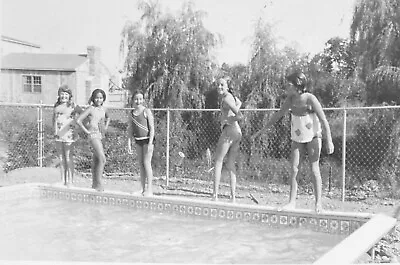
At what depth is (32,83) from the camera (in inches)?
1185

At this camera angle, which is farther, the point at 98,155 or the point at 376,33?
the point at 376,33

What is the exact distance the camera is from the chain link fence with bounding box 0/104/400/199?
9359mm

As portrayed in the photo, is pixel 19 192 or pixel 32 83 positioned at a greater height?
pixel 32 83

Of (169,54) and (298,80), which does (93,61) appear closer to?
(169,54)

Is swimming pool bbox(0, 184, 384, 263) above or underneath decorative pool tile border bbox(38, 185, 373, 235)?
underneath

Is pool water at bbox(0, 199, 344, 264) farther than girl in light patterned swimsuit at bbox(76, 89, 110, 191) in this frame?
No

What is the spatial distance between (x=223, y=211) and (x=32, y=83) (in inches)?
1046

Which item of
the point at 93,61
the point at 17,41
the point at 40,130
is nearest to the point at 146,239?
the point at 40,130

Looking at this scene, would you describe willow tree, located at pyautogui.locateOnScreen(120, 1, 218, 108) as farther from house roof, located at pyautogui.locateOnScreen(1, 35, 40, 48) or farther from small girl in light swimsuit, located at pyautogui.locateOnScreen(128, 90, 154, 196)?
house roof, located at pyautogui.locateOnScreen(1, 35, 40, 48)

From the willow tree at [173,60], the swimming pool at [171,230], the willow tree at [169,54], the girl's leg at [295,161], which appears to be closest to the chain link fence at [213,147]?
the willow tree at [173,60]

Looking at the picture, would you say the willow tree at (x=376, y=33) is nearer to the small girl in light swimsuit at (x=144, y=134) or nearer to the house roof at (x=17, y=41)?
the small girl in light swimsuit at (x=144, y=134)

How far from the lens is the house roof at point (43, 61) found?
30203 millimetres

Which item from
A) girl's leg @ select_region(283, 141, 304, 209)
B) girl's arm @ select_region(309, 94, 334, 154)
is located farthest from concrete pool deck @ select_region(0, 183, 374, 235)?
girl's arm @ select_region(309, 94, 334, 154)

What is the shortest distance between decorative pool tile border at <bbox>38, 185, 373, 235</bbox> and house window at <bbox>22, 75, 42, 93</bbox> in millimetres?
23722
